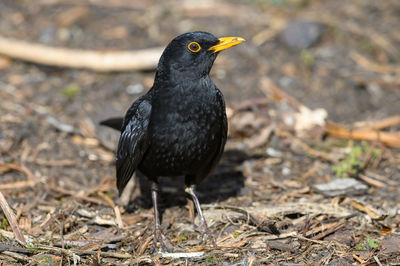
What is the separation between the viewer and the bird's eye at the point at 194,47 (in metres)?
4.61

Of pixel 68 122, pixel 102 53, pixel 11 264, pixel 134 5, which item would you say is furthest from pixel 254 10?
pixel 11 264

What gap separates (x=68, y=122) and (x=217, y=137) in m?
2.81

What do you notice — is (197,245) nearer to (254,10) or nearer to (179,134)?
(179,134)

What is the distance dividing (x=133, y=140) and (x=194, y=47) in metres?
1.01

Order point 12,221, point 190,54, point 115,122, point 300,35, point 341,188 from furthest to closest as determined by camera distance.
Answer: point 300,35, point 115,122, point 341,188, point 190,54, point 12,221

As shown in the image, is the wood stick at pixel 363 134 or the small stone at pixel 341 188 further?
the wood stick at pixel 363 134

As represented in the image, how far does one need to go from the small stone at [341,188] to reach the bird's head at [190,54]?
5.91ft

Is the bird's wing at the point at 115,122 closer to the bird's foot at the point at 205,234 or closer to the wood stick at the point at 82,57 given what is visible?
the bird's foot at the point at 205,234

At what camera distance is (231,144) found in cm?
652

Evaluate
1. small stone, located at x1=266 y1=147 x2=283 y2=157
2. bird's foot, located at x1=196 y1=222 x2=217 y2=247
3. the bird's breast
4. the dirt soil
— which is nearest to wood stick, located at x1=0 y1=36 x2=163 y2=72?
the dirt soil

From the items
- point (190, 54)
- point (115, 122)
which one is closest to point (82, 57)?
point (115, 122)

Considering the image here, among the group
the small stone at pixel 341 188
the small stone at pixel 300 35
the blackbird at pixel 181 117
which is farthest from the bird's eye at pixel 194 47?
the small stone at pixel 300 35

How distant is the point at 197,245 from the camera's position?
454 cm

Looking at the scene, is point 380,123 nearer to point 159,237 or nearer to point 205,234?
point 205,234
